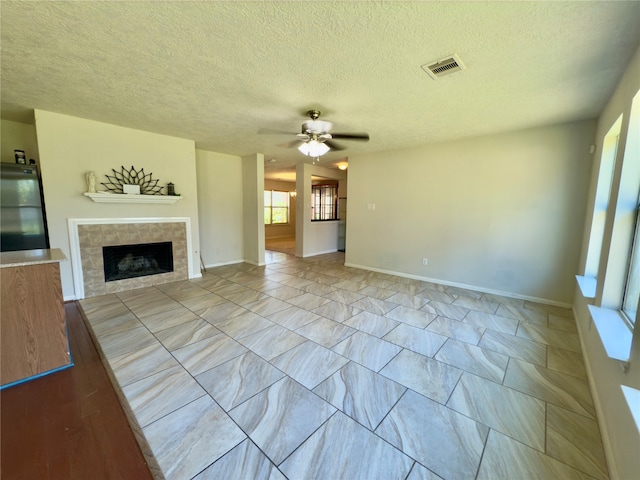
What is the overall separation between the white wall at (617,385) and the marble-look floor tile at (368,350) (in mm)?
1335

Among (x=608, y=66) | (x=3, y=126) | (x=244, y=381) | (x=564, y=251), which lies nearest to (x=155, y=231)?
(x=3, y=126)

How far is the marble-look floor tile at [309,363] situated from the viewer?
6.64 ft

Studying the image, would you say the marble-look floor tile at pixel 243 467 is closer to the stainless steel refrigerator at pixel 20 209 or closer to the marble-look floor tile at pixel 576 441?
the marble-look floor tile at pixel 576 441

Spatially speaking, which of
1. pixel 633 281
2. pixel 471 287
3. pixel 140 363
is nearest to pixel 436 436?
pixel 633 281

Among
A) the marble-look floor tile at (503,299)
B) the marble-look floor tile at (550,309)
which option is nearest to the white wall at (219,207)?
the marble-look floor tile at (503,299)

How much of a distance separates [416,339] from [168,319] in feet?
9.56

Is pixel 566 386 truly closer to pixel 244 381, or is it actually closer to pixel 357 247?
pixel 244 381

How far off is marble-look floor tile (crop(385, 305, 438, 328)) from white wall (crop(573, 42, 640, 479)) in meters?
1.36

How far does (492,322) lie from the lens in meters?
3.06

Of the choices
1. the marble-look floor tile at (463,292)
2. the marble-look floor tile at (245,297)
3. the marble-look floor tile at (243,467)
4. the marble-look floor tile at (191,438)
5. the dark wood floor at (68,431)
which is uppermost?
the marble-look floor tile at (463,292)

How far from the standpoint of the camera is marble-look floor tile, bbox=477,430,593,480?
4.25 ft

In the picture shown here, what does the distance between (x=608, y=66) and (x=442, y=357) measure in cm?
285

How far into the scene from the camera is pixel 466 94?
262 centimetres

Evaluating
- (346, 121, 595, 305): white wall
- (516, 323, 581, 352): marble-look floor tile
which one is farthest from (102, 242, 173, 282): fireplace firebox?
(516, 323, 581, 352): marble-look floor tile
